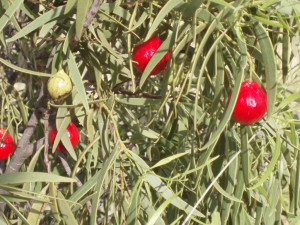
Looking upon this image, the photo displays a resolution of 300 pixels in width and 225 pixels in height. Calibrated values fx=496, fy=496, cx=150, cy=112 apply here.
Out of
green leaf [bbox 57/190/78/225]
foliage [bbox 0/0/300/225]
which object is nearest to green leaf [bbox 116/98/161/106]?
foliage [bbox 0/0/300/225]

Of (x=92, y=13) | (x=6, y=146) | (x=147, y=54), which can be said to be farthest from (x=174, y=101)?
(x=6, y=146)

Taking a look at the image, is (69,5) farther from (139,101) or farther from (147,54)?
(139,101)

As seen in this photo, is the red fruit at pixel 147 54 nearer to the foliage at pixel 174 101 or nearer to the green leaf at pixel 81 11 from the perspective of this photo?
the foliage at pixel 174 101

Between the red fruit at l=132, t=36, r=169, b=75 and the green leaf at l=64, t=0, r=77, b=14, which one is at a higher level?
the green leaf at l=64, t=0, r=77, b=14

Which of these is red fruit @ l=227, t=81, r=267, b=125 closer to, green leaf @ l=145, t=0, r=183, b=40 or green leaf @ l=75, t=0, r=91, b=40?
green leaf @ l=145, t=0, r=183, b=40

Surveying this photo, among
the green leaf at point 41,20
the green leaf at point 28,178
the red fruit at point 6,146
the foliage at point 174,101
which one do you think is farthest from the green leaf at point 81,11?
the red fruit at point 6,146

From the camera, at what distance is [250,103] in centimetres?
76

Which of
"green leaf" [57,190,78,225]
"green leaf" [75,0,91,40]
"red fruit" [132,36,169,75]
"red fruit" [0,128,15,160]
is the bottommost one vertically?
"green leaf" [57,190,78,225]

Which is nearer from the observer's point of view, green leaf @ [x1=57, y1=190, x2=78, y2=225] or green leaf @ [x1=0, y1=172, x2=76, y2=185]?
green leaf @ [x1=0, y1=172, x2=76, y2=185]

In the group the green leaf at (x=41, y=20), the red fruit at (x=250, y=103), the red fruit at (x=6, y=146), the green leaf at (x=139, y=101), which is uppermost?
the green leaf at (x=41, y=20)

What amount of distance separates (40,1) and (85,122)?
27 centimetres

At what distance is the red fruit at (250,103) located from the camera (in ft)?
2.49

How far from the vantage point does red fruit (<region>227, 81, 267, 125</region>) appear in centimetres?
76

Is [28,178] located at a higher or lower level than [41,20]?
lower
